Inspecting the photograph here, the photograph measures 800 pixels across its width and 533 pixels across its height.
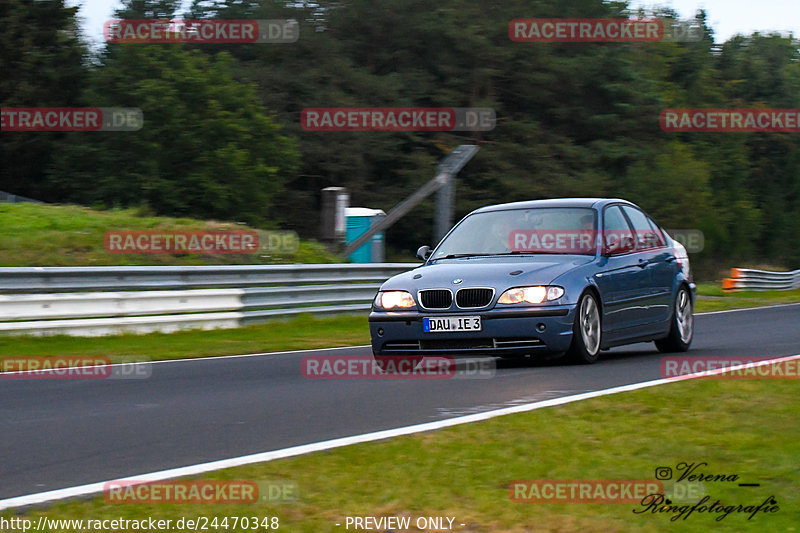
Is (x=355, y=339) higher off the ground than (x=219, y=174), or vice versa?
(x=219, y=174)

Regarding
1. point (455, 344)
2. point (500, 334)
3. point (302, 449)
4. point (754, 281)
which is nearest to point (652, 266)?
point (500, 334)

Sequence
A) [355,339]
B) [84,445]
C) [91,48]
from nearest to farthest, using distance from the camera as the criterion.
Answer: [84,445]
[355,339]
[91,48]

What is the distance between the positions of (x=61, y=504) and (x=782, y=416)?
4.15 meters

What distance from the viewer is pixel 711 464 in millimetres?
5430

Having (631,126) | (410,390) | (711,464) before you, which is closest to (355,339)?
(410,390)

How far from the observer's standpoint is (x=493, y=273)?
9.80 metres

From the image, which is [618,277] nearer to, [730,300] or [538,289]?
[538,289]

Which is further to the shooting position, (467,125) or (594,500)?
(467,125)

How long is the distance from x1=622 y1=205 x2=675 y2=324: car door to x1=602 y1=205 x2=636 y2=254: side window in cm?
14

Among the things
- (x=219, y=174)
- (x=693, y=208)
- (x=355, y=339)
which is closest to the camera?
(x=355, y=339)

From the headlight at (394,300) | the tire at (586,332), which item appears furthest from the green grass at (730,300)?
the headlight at (394,300)

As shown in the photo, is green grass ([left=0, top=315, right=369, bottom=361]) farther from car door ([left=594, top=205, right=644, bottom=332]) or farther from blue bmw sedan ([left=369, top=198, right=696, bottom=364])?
car door ([left=594, top=205, right=644, bottom=332])

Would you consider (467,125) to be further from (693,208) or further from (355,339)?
(355,339)

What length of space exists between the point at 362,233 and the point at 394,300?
1435 cm
